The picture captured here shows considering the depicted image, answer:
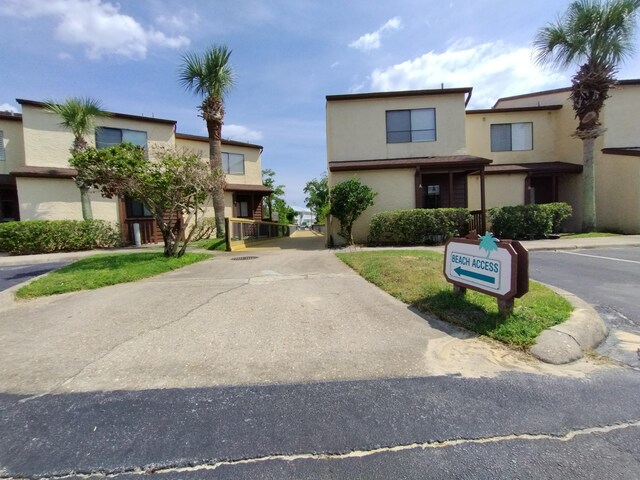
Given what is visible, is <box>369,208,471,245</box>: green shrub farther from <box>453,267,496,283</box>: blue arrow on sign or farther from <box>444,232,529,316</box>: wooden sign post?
<box>453,267,496,283</box>: blue arrow on sign

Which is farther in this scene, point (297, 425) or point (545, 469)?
point (297, 425)

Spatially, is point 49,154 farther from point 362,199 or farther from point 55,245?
point 362,199

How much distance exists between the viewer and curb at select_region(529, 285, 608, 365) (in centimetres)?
355

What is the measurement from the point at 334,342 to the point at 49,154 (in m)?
18.9

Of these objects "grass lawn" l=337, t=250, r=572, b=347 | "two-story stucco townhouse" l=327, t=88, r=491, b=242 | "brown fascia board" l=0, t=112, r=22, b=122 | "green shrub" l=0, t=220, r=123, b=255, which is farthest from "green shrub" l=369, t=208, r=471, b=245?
"brown fascia board" l=0, t=112, r=22, b=122

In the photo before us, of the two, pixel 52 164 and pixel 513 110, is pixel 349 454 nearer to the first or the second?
pixel 52 164

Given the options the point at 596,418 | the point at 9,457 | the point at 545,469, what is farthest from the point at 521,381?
the point at 9,457

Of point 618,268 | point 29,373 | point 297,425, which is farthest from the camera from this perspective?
point 618,268

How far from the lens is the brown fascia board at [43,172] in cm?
1505

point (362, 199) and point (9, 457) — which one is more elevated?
point (362, 199)

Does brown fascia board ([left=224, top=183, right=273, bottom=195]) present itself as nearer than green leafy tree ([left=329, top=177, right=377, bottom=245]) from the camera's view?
No

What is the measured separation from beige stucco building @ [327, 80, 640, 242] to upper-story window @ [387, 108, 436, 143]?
0.05 m

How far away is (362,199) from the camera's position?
44.1 feet

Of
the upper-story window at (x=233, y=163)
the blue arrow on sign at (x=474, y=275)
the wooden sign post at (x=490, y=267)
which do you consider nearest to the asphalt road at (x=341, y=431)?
the wooden sign post at (x=490, y=267)
